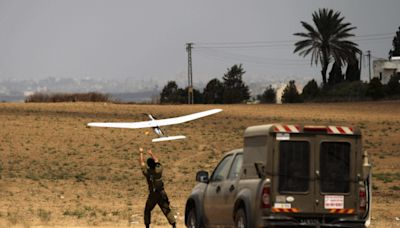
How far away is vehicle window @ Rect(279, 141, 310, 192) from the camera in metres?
17.2

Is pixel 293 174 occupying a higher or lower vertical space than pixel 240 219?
higher

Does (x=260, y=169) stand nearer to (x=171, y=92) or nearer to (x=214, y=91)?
(x=214, y=91)

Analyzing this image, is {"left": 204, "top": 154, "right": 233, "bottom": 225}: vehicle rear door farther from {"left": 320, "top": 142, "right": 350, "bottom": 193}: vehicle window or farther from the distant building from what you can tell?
the distant building

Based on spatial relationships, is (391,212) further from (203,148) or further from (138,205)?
(203,148)

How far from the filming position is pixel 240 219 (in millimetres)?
17938

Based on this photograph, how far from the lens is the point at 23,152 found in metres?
50.2

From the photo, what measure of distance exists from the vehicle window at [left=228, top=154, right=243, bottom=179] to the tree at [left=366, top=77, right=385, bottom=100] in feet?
258

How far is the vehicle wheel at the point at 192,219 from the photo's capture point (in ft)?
67.9

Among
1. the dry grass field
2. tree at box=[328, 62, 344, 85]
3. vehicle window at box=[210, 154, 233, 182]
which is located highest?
tree at box=[328, 62, 344, 85]

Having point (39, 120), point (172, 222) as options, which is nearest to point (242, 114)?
point (39, 120)

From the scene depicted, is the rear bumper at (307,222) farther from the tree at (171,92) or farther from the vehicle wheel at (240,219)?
the tree at (171,92)

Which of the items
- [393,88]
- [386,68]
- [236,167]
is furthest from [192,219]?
[386,68]

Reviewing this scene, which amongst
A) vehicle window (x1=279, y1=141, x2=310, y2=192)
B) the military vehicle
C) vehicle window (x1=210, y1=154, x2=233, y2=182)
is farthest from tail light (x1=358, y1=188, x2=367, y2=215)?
vehicle window (x1=210, y1=154, x2=233, y2=182)

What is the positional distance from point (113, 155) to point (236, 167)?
105 ft
